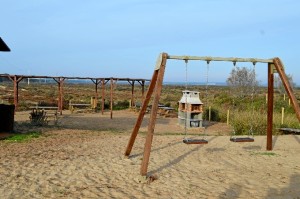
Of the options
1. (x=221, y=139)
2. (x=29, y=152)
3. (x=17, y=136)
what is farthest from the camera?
(x=221, y=139)

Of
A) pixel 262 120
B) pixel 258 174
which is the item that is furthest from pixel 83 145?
pixel 262 120

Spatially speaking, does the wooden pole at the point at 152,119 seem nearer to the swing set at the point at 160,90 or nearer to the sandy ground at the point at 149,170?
the swing set at the point at 160,90

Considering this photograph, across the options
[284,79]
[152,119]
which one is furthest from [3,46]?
[284,79]

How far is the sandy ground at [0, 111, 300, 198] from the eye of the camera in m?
5.70

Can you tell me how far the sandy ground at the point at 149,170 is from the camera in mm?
5703

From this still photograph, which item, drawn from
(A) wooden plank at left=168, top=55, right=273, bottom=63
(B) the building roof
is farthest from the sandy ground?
(B) the building roof

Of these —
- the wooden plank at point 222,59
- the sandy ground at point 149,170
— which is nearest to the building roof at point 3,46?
the sandy ground at point 149,170

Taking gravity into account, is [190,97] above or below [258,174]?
above

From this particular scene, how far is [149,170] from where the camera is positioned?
23.5 ft

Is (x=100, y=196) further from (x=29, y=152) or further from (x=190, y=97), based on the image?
(x=190, y=97)

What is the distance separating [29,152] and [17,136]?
9.09 feet

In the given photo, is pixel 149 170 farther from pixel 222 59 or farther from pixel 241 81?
pixel 241 81

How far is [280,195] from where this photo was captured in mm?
5691

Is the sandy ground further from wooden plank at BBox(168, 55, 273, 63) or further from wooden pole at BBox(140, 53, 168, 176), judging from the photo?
wooden plank at BBox(168, 55, 273, 63)
